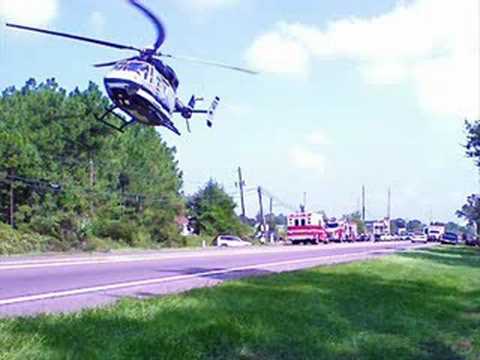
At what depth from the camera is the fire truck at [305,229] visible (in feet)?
229

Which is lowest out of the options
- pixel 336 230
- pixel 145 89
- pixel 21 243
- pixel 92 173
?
pixel 21 243

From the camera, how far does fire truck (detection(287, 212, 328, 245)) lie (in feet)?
229

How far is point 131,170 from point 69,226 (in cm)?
1052

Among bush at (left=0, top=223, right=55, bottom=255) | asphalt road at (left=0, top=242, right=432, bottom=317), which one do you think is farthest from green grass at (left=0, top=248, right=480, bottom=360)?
bush at (left=0, top=223, right=55, bottom=255)

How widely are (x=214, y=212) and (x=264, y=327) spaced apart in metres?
74.8

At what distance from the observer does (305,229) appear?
70062mm

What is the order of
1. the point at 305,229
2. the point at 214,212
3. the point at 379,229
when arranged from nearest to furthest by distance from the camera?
1. the point at 305,229
2. the point at 214,212
3. the point at 379,229

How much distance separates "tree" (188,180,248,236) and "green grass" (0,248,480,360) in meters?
67.7

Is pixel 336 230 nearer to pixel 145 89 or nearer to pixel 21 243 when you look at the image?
pixel 21 243

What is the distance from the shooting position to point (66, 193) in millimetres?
54312

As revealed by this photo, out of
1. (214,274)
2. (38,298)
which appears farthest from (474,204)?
(38,298)

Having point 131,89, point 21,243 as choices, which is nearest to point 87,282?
point 131,89

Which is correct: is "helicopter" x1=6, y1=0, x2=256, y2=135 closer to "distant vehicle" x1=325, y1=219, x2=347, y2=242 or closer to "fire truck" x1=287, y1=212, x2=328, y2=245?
"fire truck" x1=287, y1=212, x2=328, y2=245

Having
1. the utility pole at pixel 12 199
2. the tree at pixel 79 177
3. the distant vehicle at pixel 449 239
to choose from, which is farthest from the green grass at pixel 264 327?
the distant vehicle at pixel 449 239
